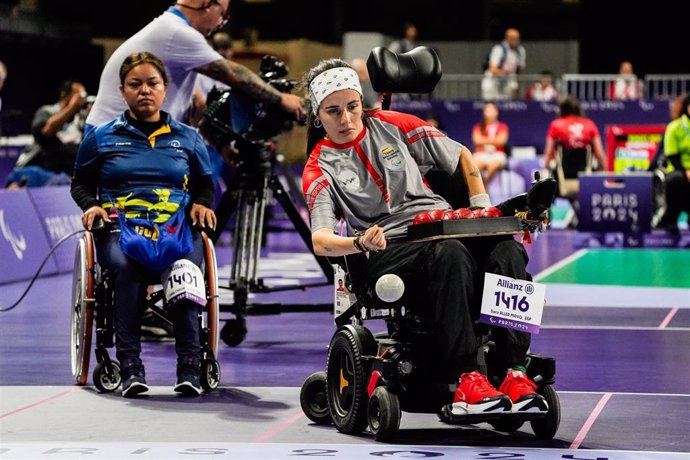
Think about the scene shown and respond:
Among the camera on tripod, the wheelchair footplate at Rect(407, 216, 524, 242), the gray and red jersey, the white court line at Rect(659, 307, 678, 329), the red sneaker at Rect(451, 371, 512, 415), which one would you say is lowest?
the white court line at Rect(659, 307, 678, 329)

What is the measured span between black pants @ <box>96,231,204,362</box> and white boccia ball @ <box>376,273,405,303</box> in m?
1.48

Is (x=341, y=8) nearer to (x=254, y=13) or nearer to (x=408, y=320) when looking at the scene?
(x=254, y=13)

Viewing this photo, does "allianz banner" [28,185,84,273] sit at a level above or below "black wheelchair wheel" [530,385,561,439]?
above

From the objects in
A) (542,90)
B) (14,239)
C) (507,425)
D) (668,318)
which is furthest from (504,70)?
(507,425)

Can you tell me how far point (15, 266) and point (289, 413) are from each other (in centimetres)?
665

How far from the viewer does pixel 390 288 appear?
17.0ft

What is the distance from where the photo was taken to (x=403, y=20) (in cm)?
3000

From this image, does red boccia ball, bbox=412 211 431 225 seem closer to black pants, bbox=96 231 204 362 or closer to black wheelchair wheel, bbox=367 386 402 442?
black wheelchair wheel, bbox=367 386 402 442

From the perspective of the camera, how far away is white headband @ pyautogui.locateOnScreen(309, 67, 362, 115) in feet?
18.3

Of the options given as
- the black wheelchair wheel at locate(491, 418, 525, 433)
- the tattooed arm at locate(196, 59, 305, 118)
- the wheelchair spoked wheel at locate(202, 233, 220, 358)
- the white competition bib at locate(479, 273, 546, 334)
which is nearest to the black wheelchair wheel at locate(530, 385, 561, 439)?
the black wheelchair wheel at locate(491, 418, 525, 433)

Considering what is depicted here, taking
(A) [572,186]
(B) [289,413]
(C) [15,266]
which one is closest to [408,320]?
(B) [289,413]

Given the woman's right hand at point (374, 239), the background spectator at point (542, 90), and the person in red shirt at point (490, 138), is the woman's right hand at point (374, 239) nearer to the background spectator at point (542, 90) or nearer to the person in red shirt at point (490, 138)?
the person in red shirt at point (490, 138)

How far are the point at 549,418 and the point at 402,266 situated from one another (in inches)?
29.9

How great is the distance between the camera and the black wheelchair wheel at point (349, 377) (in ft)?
17.4
